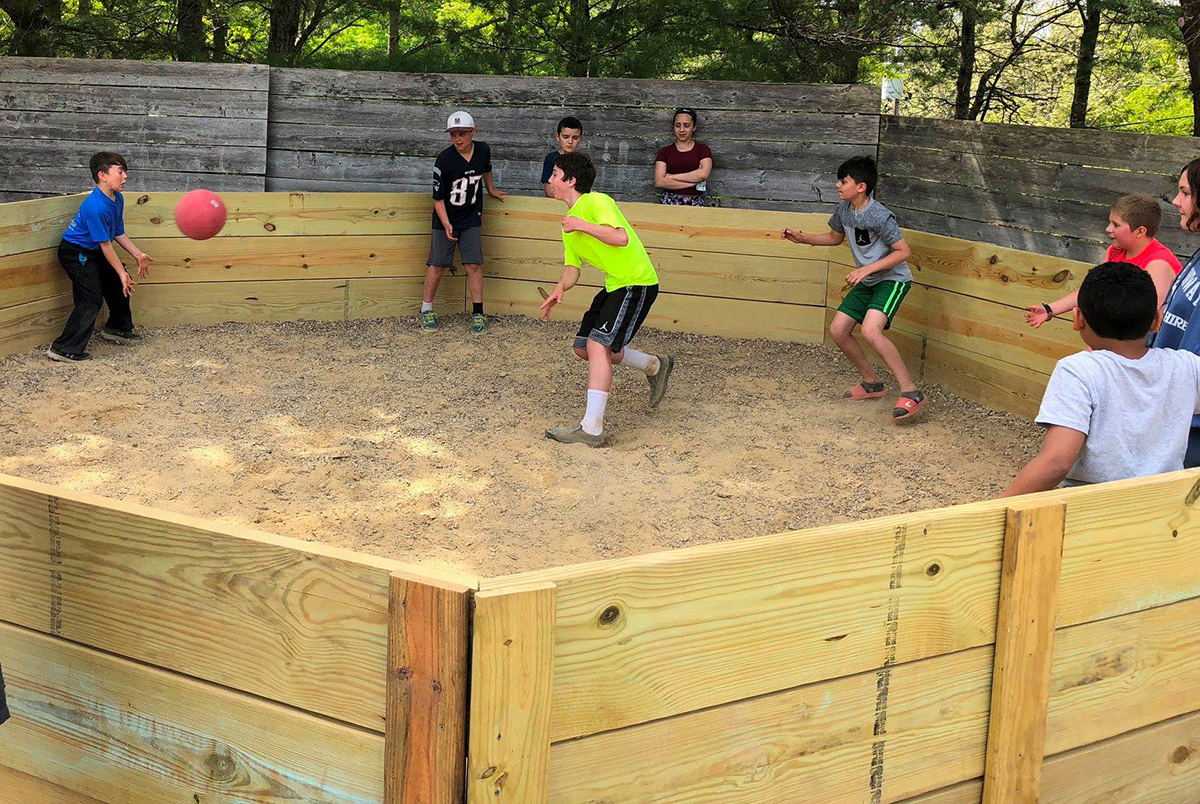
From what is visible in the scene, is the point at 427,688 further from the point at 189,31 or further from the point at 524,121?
the point at 189,31

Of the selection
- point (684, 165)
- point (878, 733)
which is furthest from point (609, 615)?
point (684, 165)

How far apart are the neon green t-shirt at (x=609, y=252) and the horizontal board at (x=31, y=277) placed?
3641 mm

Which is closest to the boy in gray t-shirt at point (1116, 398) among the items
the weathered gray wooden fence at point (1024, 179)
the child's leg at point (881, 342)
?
the child's leg at point (881, 342)

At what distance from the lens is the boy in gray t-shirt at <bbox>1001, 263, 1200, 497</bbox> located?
3.04 meters

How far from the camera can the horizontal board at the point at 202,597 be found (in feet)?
6.48

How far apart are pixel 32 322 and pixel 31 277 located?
0.30 meters

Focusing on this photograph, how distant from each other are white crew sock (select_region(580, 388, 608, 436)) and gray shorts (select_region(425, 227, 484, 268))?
9.81 feet

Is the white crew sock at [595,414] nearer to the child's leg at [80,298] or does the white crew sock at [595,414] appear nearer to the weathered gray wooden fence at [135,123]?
the child's leg at [80,298]

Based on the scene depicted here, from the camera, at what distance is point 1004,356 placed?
714 cm

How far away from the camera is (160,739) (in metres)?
2.23

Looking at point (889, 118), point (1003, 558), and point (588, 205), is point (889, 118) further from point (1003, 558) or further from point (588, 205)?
point (1003, 558)

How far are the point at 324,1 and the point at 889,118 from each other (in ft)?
18.0

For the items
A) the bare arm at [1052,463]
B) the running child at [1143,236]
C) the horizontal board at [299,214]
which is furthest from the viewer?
the horizontal board at [299,214]

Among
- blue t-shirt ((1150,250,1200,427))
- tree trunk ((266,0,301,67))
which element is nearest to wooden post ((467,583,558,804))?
blue t-shirt ((1150,250,1200,427))
